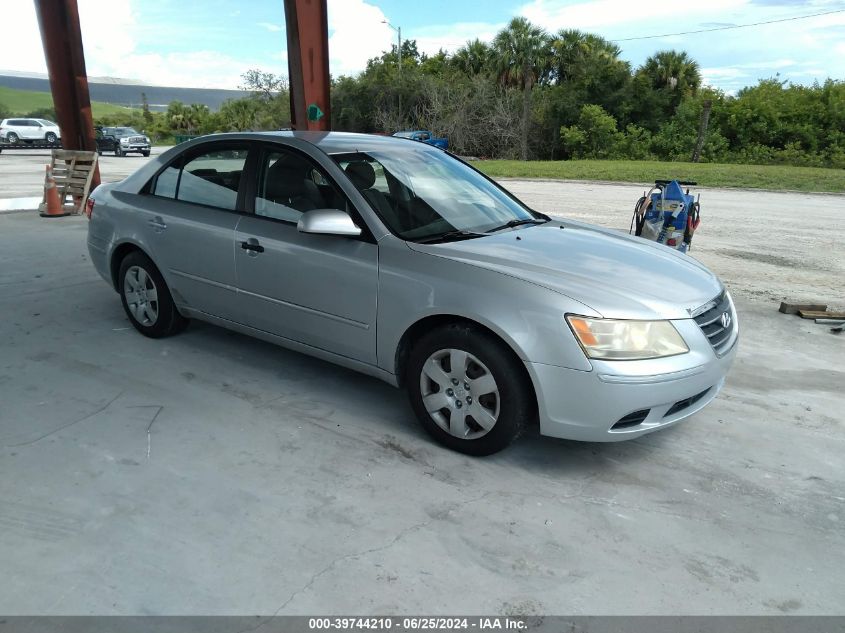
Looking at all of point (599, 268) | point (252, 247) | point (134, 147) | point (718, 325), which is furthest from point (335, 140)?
point (134, 147)

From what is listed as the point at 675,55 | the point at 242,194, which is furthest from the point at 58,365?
the point at 675,55

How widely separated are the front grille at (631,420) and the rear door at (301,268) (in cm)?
133

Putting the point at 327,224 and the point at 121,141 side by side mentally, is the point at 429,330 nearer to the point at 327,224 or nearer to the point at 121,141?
the point at 327,224

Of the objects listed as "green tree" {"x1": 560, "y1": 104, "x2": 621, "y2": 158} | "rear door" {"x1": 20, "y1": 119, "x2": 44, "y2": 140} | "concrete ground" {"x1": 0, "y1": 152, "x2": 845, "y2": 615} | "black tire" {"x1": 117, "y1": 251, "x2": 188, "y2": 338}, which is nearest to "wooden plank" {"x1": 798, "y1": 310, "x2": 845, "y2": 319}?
"concrete ground" {"x1": 0, "y1": 152, "x2": 845, "y2": 615}

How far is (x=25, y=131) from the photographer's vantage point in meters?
36.2

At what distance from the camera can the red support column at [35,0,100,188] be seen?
10805 millimetres

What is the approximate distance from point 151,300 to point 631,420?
355cm

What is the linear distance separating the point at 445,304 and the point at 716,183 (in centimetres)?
1957

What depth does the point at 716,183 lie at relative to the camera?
20.0 meters

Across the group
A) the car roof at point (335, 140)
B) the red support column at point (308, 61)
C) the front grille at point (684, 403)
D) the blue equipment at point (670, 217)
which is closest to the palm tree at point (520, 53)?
the red support column at point (308, 61)

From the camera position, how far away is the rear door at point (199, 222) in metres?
4.15

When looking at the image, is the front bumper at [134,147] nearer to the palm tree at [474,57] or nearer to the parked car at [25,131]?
the parked car at [25,131]
